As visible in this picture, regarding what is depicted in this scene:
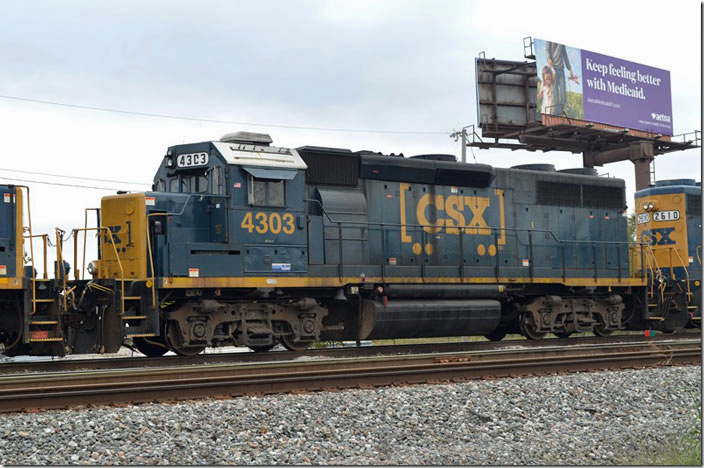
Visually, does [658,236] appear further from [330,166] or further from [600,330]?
[330,166]

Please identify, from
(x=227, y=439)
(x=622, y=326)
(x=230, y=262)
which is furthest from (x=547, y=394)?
(x=622, y=326)

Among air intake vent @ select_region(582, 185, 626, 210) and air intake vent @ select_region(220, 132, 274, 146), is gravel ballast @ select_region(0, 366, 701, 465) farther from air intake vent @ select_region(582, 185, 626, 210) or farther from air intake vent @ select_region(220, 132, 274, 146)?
air intake vent @ select_region(582, 185, 626, 210)

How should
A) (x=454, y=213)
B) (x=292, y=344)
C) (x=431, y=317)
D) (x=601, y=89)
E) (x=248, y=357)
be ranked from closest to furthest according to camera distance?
(x=248, y=357) → (x=292, y=344) → (x=431, y=317) → (x=454, y=213) → (x=601, y=89)

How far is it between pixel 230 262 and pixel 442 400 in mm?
5668

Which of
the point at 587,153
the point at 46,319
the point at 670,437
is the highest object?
the point at 587,153

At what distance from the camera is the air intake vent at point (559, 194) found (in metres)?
18.0

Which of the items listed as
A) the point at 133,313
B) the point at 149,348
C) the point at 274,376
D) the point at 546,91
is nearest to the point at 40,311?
the point at 133,313

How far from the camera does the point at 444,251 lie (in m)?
16.3

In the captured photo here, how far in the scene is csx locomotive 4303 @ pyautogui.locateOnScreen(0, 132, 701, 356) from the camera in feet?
40.7

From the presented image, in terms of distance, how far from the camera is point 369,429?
24.6ft

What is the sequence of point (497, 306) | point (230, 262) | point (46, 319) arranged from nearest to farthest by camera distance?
1. point (46, 319)
2. point (230, 262)
3. point (497, 306)

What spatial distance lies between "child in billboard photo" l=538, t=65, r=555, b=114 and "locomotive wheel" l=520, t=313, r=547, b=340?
21648 mm

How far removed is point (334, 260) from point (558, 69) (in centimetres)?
2615

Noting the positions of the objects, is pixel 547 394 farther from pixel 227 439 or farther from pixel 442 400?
pixel 227 439
